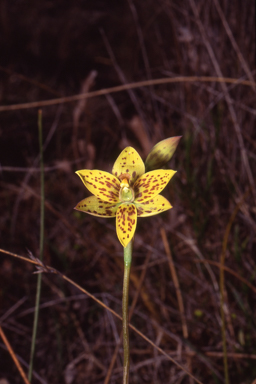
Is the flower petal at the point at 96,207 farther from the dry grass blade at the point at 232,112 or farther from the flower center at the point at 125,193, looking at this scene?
the dry grass blade at the point at 232,112

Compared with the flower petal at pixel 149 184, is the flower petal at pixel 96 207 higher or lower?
lower

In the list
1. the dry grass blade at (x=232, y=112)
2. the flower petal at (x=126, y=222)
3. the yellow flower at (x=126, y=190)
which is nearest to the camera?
the flower petal at (x=126, y=222)

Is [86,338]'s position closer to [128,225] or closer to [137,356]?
[137,356]

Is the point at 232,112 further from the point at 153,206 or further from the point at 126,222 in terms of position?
the point at 126,222

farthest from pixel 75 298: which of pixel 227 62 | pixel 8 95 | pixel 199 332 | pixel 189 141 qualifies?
pixel 8 95

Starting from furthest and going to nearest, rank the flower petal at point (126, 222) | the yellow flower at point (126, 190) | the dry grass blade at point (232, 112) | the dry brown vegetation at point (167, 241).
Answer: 1. the dry grass blade at point (232, 112)
2. the dry brown vegetation at point (167, 241)
3. the yellow flower at point (126, 190)
4. the flower petal at point (126, 222)

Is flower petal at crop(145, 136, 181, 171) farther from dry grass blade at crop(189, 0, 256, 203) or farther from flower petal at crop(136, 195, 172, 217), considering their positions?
dry grass blade at crop(189, 0, 256, 203)

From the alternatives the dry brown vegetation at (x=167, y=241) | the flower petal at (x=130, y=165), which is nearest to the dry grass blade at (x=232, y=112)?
the dry brown vegetation at (x=167, y=241)
